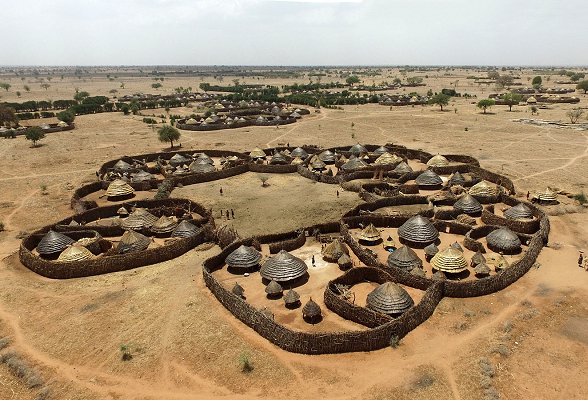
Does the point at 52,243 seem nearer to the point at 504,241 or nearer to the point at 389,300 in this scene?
the point at 389,300

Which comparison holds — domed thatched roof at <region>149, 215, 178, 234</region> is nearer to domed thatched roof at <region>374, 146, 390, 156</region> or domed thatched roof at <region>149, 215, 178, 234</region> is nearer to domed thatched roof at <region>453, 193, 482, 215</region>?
domed thatched roof at <region>453, 193, 482, 215</region>

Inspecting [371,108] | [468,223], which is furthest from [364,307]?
[371,108]

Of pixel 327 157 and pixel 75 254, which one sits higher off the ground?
pixel 327 157

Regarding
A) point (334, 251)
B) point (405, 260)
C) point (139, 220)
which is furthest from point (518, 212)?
point (139, 220)

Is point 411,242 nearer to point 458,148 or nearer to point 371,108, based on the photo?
point 458,148

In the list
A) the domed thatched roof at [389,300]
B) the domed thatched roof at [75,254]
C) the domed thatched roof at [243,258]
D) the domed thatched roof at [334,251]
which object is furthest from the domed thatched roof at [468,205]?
the domed thatched roof at [75,254]

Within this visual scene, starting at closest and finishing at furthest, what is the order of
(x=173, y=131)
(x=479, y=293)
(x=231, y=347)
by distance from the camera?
1. (x=231, y=347)
2. (x=479, y=293)
3. (x=173, y=131)

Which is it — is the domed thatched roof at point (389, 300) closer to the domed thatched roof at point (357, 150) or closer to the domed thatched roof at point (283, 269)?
the domed thatched roof at point (283, 269)
